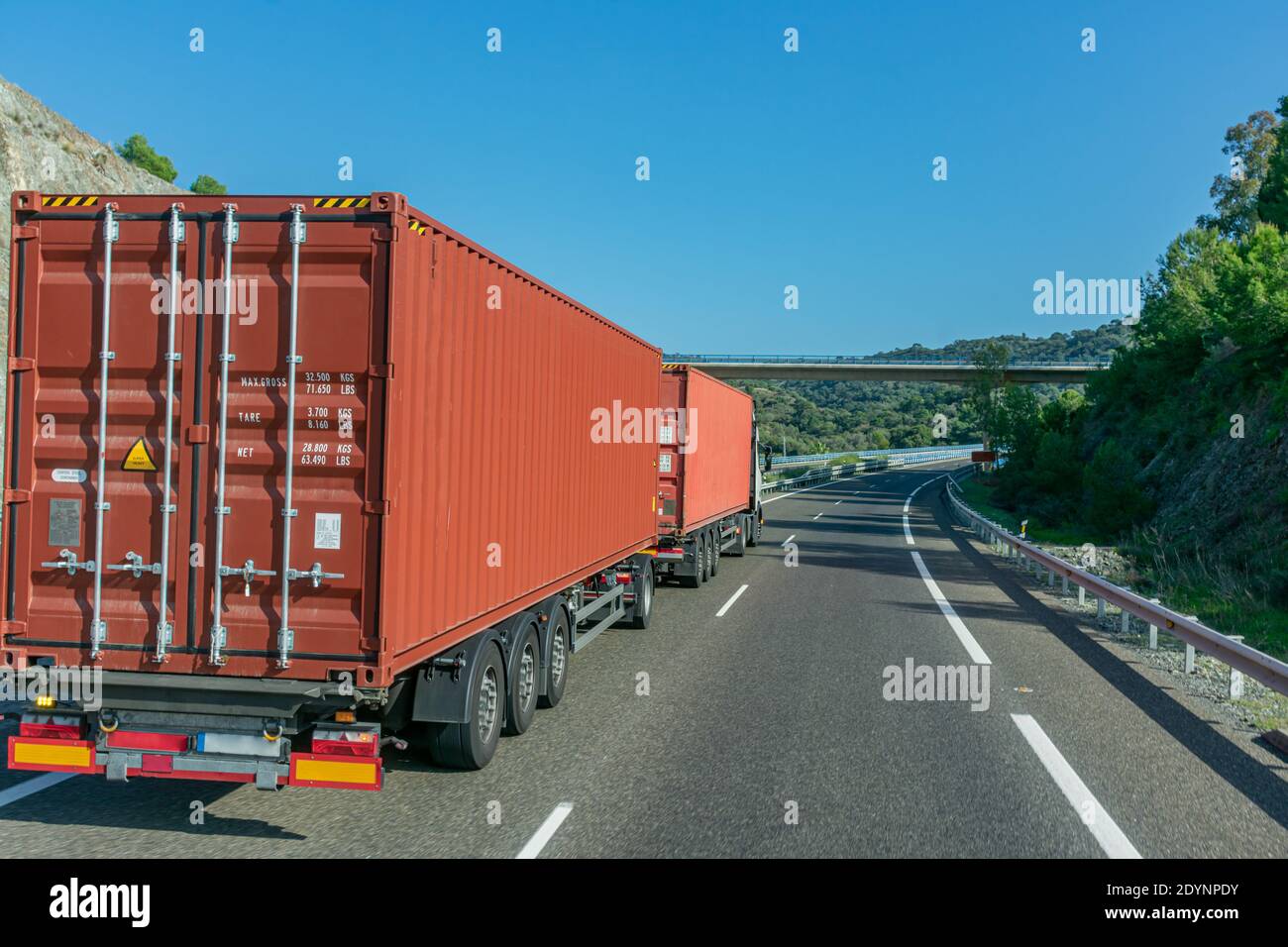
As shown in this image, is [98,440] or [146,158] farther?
[146,158]

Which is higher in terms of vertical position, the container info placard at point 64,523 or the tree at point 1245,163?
the tree at point 1245,163

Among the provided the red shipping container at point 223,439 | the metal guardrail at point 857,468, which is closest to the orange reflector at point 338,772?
the red shipping container at point 223,439

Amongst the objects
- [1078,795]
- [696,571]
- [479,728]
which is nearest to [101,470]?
[479,728]

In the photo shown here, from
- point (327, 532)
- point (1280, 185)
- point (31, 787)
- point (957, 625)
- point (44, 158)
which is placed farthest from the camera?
point (1280, 185)

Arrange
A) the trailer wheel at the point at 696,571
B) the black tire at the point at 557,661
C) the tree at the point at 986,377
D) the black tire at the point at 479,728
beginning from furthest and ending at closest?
the tree at the point at 986,377
the trailer wheel at the point at 696,571
the black tire at the point at 557,661
the black tire at the point at 479,728

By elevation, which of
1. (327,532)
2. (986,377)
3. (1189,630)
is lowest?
(1189,630)

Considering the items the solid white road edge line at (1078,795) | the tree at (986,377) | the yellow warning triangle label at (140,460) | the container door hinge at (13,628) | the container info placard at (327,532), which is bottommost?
the solid white road edge line at (1078,795)

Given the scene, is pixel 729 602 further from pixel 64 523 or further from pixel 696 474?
pixel 64 523

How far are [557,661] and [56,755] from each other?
4.13 meters

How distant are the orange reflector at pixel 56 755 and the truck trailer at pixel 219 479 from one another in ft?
0.04

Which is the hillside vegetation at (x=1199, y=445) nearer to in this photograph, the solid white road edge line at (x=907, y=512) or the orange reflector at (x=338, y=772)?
the solid white road edge line at (x=907, y=512)

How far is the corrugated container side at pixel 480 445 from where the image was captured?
19.2 feet

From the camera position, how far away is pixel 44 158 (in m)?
34.3

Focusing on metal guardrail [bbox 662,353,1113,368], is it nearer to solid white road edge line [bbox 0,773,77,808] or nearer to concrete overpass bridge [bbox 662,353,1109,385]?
concrete overpass bridge [bbox 662,353,1109,385]
